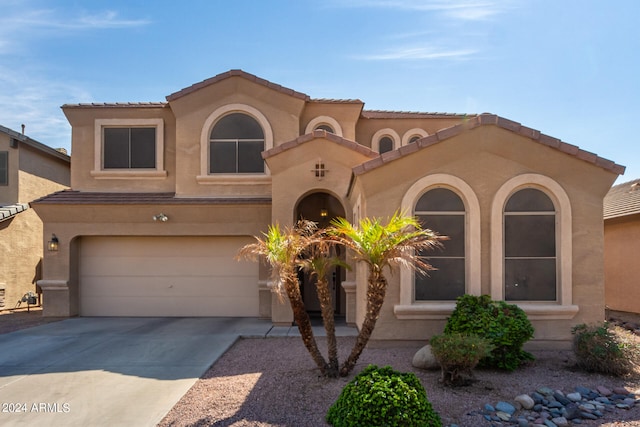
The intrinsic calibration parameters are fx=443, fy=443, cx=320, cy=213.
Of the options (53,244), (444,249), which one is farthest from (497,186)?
(53,244)

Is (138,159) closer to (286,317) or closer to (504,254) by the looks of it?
(286,317)

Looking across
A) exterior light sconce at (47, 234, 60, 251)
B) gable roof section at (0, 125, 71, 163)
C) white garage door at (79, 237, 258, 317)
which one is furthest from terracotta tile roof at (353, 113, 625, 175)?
gable roof section at (0, 125, 71, 163)

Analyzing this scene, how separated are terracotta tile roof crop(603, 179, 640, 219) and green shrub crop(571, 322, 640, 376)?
816 cm

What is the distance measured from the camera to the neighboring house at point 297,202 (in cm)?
885

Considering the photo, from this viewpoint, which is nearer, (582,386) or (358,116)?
(582,386)

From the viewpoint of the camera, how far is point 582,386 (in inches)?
269

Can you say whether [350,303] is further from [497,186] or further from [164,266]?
[164,266]

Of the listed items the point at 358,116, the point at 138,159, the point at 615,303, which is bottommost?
the point at 615,303

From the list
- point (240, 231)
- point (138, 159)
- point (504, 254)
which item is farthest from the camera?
point (138, 159)

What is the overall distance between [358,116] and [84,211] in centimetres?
902

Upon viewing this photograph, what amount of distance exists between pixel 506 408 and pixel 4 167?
18145 millimetres

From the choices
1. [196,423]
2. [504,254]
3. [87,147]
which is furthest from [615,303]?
[87,147]

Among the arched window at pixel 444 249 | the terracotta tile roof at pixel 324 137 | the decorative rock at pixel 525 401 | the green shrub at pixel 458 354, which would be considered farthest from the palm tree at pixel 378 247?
the terracotta tile roof at pixel 324 137

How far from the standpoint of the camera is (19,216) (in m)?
16.2
